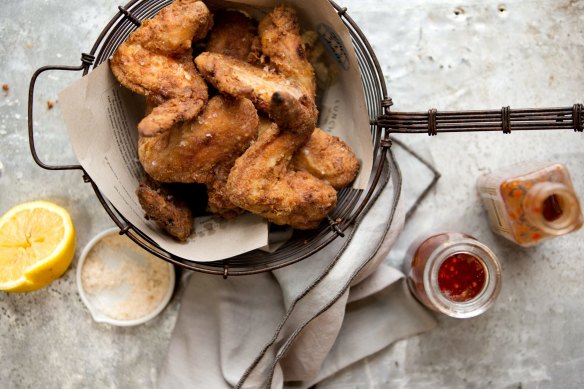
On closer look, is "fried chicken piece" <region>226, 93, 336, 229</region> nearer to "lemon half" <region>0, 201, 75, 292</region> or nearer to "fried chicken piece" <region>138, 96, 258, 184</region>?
"fried chicken piece" <region>138, 96, 258, 184</region>

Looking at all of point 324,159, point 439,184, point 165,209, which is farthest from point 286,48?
point 439,184

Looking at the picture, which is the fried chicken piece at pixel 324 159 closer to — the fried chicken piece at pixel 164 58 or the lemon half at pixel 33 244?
the fried chicken piece at pixel 164 58

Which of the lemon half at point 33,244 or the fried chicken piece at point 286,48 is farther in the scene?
the lemon half at point 33,244

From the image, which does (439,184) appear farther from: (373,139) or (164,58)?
(164,58)

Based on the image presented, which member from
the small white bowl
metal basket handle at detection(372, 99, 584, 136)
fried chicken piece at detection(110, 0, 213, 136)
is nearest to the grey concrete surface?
the small white bowl

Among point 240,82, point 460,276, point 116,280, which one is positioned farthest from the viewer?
point 116,280

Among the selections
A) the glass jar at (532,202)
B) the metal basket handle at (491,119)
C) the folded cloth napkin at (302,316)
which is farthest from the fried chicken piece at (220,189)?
the glass jar at (532,202)

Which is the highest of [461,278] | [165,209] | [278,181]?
[461,278]
